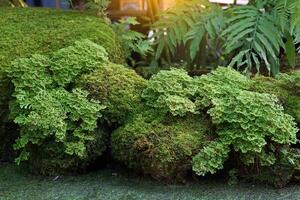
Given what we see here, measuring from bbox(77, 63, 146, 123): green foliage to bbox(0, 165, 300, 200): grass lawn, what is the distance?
34 centimetres

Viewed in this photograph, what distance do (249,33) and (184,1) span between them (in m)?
0.70

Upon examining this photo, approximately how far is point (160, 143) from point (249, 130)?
0.41 metres

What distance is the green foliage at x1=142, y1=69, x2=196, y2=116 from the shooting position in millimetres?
2162

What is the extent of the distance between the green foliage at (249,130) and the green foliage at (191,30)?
1.12 metres

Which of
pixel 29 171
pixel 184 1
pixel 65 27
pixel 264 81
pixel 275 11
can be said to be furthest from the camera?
pixel 184 1

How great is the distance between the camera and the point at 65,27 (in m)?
2.75

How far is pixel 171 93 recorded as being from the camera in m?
2.23

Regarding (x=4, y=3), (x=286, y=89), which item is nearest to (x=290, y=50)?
(x=286, y=89)

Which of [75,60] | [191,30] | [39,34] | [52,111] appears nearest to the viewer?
[52,111]

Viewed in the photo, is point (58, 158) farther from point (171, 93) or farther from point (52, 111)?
point (171, 93)

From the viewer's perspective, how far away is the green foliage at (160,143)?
1.98 metres

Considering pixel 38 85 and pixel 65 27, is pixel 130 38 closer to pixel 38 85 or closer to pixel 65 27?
pixel 65 27

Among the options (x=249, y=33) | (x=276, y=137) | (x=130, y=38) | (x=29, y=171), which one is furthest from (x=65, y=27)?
(x=276, y=137)

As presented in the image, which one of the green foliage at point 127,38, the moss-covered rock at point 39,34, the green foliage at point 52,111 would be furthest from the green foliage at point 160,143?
the green foliage at point 127,38
